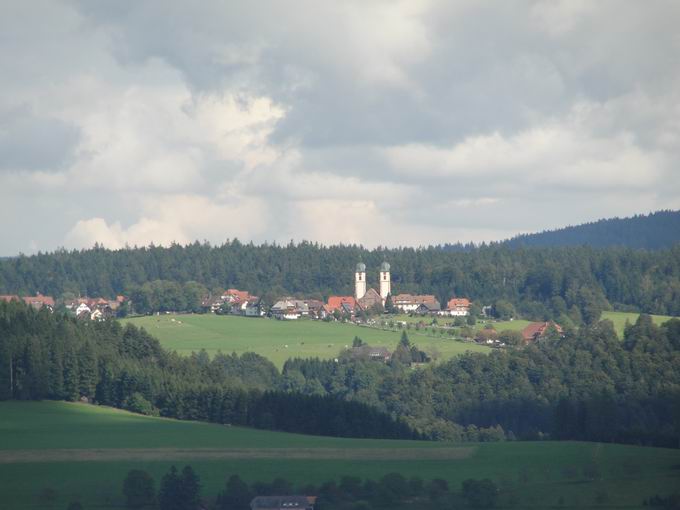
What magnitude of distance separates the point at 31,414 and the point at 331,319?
329 ft

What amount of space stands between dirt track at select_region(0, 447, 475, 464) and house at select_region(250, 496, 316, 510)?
40.1ft

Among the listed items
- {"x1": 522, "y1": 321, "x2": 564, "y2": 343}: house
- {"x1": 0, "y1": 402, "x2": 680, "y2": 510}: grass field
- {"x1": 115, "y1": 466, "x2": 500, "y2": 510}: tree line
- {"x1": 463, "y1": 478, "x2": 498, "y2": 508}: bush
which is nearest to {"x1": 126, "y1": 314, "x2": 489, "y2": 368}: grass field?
{"x1": 522, "y1": 321, "x2": 564, "y2": 343}: house

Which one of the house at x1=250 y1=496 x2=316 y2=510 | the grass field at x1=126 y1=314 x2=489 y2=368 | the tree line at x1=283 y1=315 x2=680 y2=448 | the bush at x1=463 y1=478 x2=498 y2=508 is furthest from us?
the grass field at x1=126 y1=314 x2=489 y2=368

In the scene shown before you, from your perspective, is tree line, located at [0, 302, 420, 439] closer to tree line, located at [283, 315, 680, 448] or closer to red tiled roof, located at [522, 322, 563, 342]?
tree line, located at [283, 315, 680, 448]

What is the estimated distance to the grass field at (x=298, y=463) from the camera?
72.4 meters

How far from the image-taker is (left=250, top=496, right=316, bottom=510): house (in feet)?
225

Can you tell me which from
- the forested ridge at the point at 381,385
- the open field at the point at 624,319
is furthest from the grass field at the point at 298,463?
the open field at the point at 624,319

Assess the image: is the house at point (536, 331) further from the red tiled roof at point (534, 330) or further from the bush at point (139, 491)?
the bush at point (139, 491)

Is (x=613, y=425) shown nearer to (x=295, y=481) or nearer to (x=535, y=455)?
(x=535, y=455)

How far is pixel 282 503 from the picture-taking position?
68.9 metres

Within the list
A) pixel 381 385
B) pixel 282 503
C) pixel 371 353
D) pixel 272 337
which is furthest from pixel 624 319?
pixel 282 503

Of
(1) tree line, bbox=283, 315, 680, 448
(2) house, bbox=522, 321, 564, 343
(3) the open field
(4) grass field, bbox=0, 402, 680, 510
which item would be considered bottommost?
(4) grass field, bbox=0, 402, 680, 510

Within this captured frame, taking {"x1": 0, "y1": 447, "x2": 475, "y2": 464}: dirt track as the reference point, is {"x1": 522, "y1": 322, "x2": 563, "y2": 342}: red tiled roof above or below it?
above

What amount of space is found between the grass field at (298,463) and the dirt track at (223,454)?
8 cm
